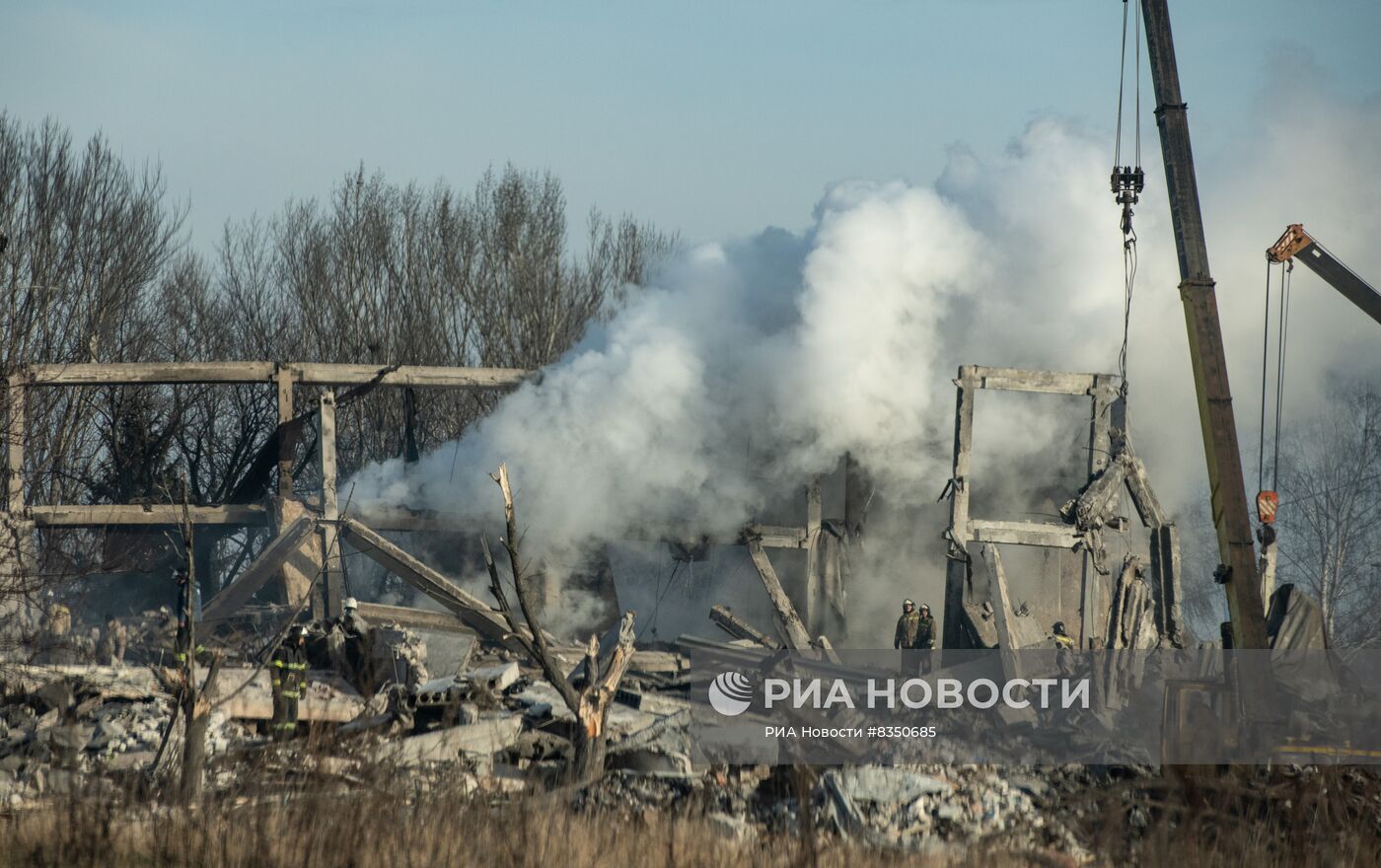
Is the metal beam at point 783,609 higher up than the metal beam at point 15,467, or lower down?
lower down

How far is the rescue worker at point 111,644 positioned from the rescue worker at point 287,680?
419 cm

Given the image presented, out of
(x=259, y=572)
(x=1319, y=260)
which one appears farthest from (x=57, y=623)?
(x=1319, y=260)

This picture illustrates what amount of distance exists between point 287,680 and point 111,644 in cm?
563

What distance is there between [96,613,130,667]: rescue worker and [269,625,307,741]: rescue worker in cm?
419

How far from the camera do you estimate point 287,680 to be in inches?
549

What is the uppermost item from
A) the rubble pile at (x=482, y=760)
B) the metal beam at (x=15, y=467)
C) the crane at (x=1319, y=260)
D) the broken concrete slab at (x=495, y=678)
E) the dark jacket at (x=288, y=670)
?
the crane at (x=1319, y=260)

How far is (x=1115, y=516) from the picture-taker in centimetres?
1827

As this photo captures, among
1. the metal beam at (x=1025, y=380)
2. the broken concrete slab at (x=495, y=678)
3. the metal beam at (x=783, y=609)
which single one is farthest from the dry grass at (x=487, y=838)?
the metal beam at (x=783, y=609)

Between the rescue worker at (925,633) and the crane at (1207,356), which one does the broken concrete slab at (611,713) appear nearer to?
the rescue worker at (925,633)

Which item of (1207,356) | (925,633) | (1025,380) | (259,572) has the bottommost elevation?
(925,633)

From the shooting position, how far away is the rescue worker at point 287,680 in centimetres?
1361

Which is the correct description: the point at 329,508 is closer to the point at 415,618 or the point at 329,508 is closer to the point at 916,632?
the point at 415,618

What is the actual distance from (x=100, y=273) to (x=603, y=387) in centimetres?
1321

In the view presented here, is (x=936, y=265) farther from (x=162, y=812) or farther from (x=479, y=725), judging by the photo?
(x=162, y=812)
